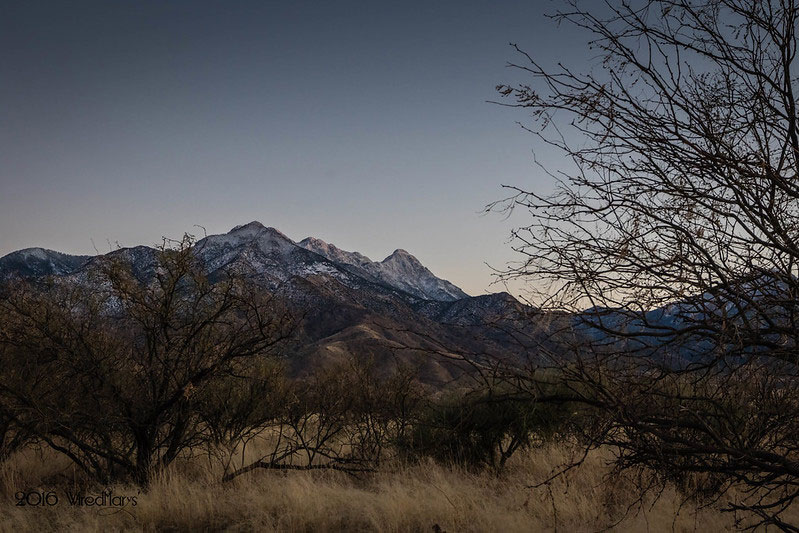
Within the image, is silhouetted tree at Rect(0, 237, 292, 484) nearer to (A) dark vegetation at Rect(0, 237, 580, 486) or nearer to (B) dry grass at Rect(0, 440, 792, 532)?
(A) dark vegetation at Rect(0, 237, 580, 486)

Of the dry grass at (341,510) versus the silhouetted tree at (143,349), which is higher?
the silhouetted tree at (143,349)

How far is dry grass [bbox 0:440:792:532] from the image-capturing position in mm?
5867

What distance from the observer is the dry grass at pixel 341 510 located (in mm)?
5867

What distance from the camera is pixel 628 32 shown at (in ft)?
9.32

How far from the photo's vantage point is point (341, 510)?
6516mm

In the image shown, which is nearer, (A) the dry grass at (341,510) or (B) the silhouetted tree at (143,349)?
(A) the dry grass at (341,510)

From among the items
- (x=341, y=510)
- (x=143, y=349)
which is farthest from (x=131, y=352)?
(x=341, y=510)

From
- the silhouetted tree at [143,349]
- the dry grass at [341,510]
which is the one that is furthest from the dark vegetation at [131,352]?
the dry grass at [341,510]

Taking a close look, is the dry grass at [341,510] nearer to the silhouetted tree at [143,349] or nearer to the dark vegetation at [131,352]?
the dark vegetation at [131,352]

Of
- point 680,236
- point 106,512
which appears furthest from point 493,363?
point 106,512

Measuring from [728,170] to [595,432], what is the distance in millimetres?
1440

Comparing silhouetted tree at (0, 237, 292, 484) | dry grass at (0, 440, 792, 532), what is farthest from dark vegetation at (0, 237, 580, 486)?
dry grass at (0, 440, 792, 532)

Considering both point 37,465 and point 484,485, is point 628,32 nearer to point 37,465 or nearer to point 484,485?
point 484,485

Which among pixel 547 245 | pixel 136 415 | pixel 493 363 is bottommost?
pixel 136 415
